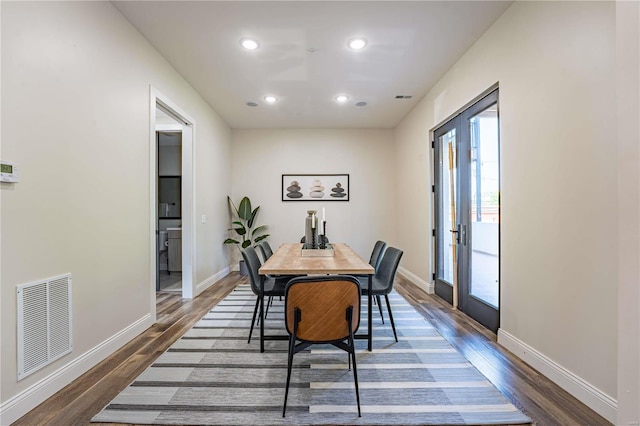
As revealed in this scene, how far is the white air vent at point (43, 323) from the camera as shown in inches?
65.8

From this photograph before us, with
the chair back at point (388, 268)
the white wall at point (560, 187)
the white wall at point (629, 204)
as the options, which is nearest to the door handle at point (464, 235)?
the white wall at point (560, 187)

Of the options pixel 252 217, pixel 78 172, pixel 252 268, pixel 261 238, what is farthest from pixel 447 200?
pixel 78 172

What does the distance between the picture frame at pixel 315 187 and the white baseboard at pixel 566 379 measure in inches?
156

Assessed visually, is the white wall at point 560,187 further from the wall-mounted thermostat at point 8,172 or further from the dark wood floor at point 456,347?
the wall-mounted thermostat at point 8,172

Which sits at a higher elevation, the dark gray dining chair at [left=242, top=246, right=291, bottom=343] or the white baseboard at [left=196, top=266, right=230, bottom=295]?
the dark gray dining chair at [left=242, top=246, right=291, bottom=343]

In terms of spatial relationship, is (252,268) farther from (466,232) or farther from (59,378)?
(466,232)

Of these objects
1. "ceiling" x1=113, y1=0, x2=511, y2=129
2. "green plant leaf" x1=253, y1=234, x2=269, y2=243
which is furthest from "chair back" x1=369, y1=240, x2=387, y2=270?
"green plant leaf" x1=253, y1=234, x2=269, y2=243

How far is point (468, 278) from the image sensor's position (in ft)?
10.7

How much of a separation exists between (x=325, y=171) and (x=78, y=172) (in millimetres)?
4348

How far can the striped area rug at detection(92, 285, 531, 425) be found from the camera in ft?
5.37

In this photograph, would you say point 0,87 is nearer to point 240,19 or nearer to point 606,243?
point 240,19

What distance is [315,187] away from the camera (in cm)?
598

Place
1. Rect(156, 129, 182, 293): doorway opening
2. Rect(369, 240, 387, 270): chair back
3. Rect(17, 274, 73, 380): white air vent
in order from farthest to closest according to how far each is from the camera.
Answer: Rect(156, 129, 182, 293): doorway opening
Rect(369, 240, 387, 270): chair back
Rect(17, 274, 73, 380): white air vent

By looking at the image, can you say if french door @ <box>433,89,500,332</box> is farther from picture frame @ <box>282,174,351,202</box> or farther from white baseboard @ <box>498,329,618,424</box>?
picture frame @ <box>282,174,351,202</box>
